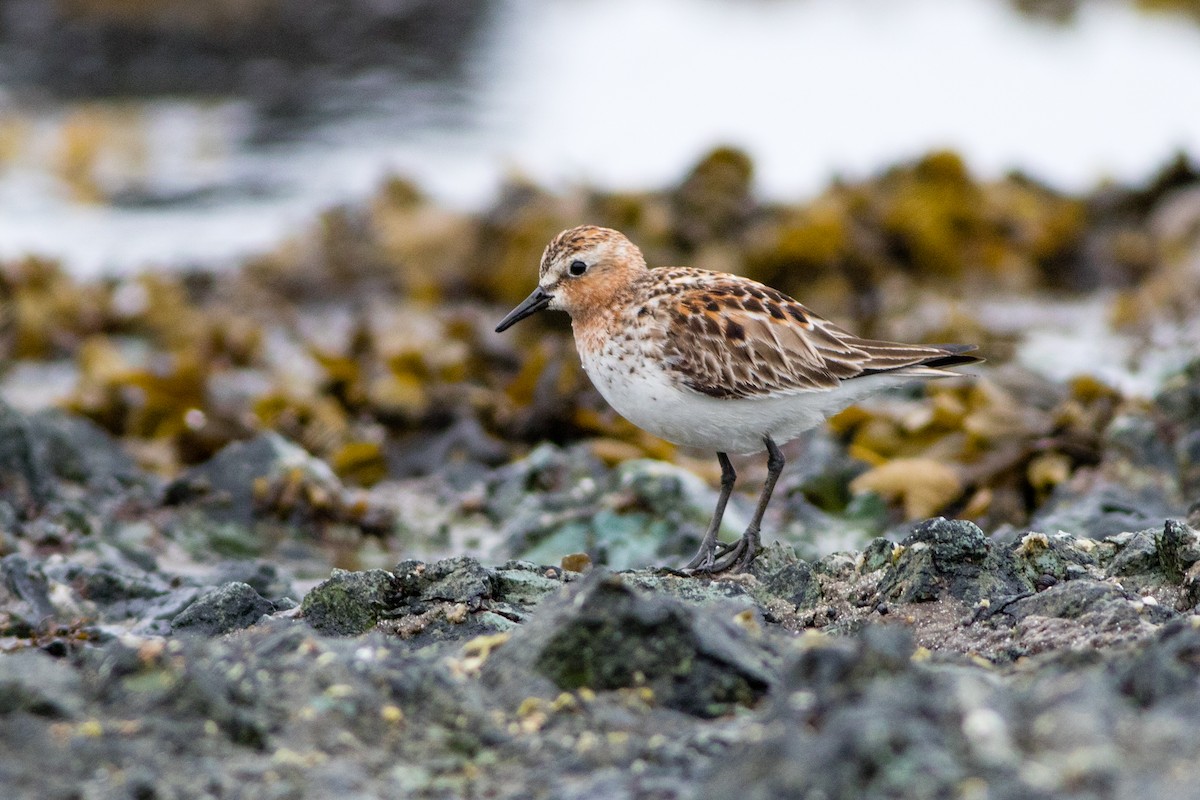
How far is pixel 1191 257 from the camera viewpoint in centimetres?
1091

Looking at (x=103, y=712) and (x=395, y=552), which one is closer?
(x=103, y=712)

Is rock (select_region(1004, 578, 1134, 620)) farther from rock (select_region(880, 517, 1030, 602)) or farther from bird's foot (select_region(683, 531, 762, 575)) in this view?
bird's foot (select_region(683, 531, 762, 575))

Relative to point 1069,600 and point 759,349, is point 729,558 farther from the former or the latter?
point 1069,600

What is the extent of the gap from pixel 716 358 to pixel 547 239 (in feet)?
19.6

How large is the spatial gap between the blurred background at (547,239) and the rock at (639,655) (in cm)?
280

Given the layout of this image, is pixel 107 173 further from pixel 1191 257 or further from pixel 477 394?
pixel 1191 257

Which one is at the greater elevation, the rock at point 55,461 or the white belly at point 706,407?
the white belly at point 706,407

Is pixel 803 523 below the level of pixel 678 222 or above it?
below

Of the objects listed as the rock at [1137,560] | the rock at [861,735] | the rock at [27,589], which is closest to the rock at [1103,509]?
the rock at [1137,560]

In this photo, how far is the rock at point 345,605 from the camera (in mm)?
4270

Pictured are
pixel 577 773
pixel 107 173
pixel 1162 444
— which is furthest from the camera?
pixel 107 173

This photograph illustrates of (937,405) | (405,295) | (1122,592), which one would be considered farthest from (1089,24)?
(1122,592)

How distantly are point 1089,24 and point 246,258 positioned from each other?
55.5ft

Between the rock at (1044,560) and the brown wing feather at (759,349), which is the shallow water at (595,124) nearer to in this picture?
the brown wing feather at (759,349)
